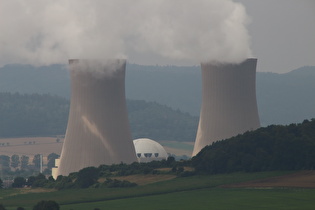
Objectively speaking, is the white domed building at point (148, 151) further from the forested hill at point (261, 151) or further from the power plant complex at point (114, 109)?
the forested hill at point (261, 151)

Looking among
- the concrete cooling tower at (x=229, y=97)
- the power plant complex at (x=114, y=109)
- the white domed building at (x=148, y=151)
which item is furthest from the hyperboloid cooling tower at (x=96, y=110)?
the white domed building at (x=148, y=151)

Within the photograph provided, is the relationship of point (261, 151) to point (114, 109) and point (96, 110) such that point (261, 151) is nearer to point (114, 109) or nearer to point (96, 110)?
point (114, 109)

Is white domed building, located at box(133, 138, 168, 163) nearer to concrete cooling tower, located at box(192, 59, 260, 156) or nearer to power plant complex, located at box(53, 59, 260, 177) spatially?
power plant complex, located at box(53, 59, 260, 177)

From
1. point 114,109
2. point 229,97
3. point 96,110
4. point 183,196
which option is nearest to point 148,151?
point 229,97

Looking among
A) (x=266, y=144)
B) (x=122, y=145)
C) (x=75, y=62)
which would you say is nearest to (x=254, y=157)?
(x=266, y=144)

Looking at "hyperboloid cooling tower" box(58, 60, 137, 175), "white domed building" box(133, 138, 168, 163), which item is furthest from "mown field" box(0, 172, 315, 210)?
"white domed building" box(133, 138, 168, 163)

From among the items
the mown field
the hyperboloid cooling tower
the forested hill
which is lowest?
the mown field
